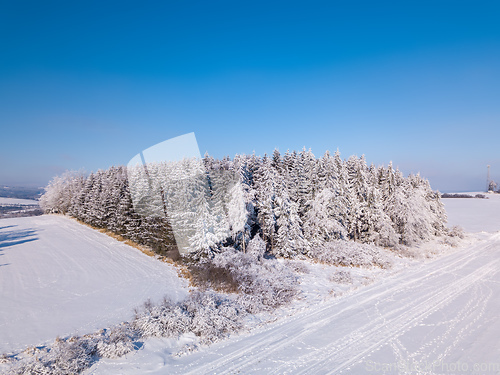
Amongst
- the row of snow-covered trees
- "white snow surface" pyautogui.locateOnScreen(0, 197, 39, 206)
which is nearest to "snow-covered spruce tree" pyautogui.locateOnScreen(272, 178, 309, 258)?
the row of snow-covered trees

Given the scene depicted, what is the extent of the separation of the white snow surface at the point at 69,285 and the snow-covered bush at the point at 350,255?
14.1m

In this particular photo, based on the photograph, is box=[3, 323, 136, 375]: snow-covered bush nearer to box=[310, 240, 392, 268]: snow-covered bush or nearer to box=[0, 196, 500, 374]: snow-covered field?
box=[0, 196, 500, 374]: snow-covered field

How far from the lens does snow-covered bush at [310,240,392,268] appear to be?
79.9 feet

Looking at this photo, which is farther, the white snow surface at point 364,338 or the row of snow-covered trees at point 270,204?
the row of snow-covered trees at point 270,204

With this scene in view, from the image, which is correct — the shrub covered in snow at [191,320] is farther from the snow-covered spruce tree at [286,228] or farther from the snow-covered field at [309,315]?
the snow-covered spruce tree at [286,228]

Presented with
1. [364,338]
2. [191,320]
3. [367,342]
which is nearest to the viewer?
[367,342]

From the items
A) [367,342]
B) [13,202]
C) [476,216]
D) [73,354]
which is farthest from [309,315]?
[13,202]

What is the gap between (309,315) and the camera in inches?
538

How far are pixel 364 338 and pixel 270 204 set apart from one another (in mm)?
15862

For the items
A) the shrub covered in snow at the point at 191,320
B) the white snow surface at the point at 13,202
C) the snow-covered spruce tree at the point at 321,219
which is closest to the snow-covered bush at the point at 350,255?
the snow-covered spruce tree at the point at 321,219

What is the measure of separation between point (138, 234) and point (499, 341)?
104ft

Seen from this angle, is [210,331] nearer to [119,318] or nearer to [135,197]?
[119,318]

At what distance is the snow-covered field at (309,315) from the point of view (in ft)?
31.2

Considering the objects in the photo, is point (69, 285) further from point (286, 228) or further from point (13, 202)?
point (13, 202)
